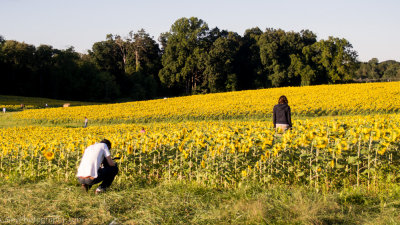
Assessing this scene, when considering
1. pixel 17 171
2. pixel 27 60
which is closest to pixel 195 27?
pixel 27 60

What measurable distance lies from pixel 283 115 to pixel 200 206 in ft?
16.3

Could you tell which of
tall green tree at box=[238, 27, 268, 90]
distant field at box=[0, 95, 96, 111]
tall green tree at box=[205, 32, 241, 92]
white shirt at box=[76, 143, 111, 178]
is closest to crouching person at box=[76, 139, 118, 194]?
white shirt at box=[76, 143, 111, 178]

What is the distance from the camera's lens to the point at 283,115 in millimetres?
9406

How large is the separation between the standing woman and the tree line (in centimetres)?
5366

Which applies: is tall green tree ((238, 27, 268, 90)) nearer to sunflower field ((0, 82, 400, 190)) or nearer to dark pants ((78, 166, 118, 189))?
sunflower field ((0, 82, 400, 190))

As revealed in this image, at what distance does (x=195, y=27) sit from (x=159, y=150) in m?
65.9

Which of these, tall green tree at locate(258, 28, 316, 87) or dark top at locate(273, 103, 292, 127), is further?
tall green tree at locate(258, 28, 316, 87)

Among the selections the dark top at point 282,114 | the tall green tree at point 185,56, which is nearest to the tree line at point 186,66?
the tall green tree at point 185,56

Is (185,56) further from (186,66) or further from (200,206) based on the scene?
(200,206)

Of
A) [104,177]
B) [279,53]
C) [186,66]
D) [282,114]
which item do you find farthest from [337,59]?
[104,177]

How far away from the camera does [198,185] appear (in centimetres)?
625

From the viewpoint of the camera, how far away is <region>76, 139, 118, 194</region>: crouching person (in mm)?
6277

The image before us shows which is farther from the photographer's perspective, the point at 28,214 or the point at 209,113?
the point at 209,113

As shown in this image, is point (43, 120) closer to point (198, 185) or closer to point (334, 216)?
point (198, 185)
